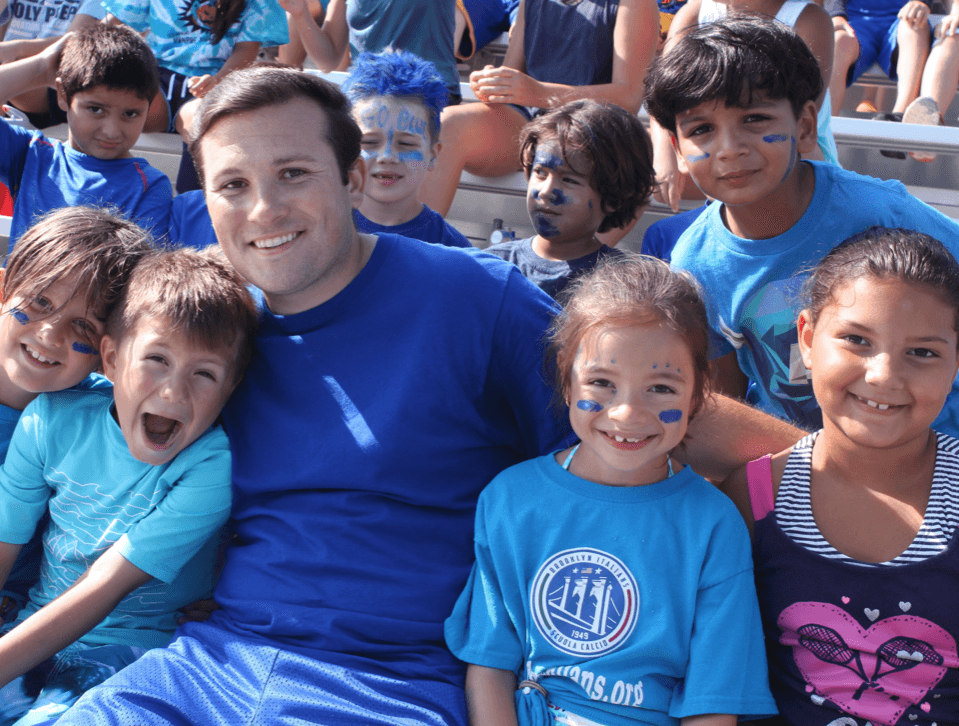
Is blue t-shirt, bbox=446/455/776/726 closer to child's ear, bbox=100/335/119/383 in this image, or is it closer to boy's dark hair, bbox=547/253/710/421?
boy's dark hair, bbox=547/253/710/421

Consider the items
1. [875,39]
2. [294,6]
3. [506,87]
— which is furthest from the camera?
[875,39]

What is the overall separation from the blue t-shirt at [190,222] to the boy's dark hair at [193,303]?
0.86 m

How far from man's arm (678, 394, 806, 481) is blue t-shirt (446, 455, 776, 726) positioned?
0.61ft

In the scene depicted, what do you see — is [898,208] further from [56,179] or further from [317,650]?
[56,179]

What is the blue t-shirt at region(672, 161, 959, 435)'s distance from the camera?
183 cm

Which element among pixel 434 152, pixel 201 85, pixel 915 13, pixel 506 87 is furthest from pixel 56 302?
pixel 915 13

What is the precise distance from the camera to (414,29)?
141 inches

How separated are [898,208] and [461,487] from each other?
1147 millimetres

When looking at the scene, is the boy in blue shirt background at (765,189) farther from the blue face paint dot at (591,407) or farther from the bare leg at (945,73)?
the bare leg at (945,73)

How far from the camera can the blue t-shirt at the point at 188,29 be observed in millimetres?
3857

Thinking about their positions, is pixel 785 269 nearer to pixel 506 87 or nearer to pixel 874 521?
pixel 874 521

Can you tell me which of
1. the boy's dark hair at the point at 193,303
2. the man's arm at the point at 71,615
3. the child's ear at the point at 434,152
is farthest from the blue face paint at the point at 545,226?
the man's arm at the point at 71,615

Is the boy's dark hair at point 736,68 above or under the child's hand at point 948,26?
under

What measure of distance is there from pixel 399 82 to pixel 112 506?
179cm
